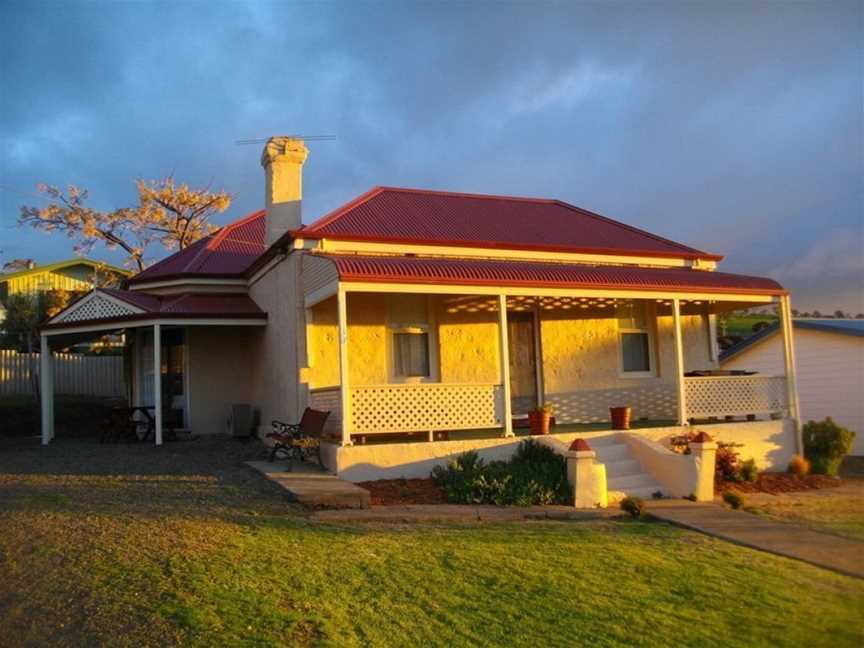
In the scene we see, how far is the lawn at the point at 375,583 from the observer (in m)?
5.51

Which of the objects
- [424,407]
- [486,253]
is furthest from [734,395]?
[424,407]

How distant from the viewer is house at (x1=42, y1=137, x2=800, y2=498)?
1223cm

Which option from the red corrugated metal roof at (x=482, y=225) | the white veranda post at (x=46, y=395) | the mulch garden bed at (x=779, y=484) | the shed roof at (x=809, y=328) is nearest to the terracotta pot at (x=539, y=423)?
the mulch garden bed at (x=779, y=484)

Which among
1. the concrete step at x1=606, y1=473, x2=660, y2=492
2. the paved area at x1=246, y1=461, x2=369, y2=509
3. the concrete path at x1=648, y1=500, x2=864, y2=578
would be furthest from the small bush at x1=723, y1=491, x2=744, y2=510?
the paved area at x1=246, y1=461, x2=369, y2=509

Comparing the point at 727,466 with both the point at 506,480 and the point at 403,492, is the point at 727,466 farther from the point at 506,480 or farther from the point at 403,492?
the point at 403,492

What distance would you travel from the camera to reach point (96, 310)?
16.7 meters

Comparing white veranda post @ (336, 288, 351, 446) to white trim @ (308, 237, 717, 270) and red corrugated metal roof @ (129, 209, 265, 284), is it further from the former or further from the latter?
red corrugated metal roof @ (129, 209, 265, 284)

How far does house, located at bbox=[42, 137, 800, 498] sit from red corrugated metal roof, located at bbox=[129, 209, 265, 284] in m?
Answer: 0.07

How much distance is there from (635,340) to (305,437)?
7.86 meters

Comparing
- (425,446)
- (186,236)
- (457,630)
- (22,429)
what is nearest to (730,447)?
(425,446)

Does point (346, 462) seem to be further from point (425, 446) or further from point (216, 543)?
point (216, 543)

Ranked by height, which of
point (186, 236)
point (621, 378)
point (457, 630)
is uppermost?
point (186, 236)

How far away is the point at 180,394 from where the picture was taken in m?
17.4

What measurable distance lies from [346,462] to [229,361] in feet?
23.4
